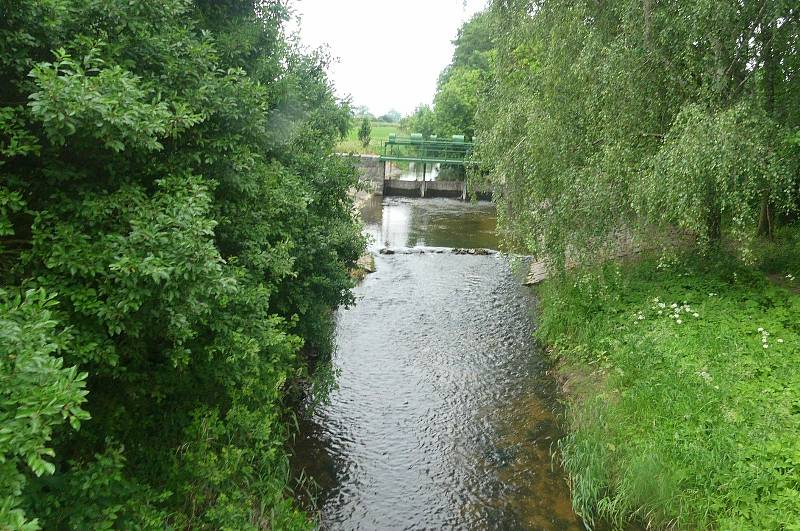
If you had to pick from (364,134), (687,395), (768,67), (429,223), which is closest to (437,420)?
(687,395)

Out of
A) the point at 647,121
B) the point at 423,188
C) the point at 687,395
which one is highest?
the point at 647,121

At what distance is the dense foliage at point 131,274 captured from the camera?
4098mm

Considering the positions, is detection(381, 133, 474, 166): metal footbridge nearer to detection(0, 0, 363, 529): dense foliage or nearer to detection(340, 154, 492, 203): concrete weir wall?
detection(340, 154, 492, 203): concrete weir wall

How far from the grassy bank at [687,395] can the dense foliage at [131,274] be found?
4740 millimetres

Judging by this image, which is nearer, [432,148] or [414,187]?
[414,187]

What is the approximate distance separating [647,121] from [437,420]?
738 cm

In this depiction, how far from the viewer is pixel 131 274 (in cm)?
424

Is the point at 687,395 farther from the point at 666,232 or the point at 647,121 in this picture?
the point at 647,121

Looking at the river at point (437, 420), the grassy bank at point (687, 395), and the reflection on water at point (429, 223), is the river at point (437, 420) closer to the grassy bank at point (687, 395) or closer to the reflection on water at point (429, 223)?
the grassy bank at point (687, 395)

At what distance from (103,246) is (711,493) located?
7410 mm

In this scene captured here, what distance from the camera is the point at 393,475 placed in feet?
29.7

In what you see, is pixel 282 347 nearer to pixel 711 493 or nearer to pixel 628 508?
pixel 628 508

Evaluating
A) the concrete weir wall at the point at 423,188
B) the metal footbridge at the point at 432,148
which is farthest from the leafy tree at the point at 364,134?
the concrete weir wall at the point at 423,188

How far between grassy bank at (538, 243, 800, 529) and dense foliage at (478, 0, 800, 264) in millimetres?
1277
